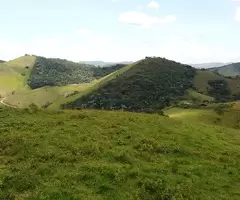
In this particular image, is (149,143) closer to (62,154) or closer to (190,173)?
(190,173)

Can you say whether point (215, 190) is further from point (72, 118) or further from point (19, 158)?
point (72, 118)

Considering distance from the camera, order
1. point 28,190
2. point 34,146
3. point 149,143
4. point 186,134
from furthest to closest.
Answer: point 186,134, point 149,143, point 34,146, point 28,190

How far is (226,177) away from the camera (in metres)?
28.2

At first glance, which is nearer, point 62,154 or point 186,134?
point 62,154

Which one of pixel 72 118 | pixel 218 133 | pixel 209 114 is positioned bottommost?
pixel 209 114

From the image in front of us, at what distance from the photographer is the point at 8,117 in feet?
137

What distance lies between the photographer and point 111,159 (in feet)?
95.3

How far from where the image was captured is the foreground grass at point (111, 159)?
2370 cm

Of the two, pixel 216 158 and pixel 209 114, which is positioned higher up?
pixel 216 158

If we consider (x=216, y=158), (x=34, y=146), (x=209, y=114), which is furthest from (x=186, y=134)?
(x=209, y=114)

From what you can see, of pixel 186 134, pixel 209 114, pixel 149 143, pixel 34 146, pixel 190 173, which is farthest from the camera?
pixel 209 114

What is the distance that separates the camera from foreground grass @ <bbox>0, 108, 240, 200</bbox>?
23.7 m

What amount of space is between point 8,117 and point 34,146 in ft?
40.9

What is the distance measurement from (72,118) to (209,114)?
2678 inches
